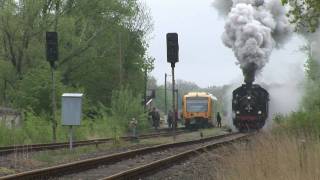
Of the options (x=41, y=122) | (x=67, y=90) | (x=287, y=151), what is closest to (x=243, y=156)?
(x=287, y=151)

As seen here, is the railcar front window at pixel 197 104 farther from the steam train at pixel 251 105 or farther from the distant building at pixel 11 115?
the distant building at pixel 11 115

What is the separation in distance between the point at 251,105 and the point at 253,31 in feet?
14.9

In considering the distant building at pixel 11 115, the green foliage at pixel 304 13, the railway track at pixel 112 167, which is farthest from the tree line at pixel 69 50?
the green foliage at pixel 304 13

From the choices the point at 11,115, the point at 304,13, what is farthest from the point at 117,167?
the point at 11,115

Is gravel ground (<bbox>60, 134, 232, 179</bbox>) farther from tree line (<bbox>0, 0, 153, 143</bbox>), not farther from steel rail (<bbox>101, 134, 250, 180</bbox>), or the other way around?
tree line (<bbox>0, 0, 153, 143</bbox>)

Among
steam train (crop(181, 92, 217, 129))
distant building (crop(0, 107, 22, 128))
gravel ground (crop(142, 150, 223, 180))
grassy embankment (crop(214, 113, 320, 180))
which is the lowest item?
gravel ground (crop(142, 150, 223, 180))

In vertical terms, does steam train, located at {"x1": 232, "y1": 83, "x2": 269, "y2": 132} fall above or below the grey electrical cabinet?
above

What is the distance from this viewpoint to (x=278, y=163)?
38.3ft

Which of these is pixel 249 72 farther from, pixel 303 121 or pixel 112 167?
pixel 112 167

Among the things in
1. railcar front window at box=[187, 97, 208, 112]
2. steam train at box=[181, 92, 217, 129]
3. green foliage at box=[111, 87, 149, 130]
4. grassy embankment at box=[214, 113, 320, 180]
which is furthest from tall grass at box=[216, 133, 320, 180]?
railcar front window at box=[187, 97, 208, 112]

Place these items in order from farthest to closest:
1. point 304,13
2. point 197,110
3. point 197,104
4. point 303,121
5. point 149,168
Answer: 1. point 197,104
2. point 197,110
3. point 303,121
4. point 149,168
5. point 304,13

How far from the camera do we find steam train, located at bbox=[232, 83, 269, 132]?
4022cm

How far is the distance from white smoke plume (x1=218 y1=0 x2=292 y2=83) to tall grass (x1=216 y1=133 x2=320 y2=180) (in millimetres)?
27240

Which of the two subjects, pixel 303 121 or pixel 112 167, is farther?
→ pixel 303 121
